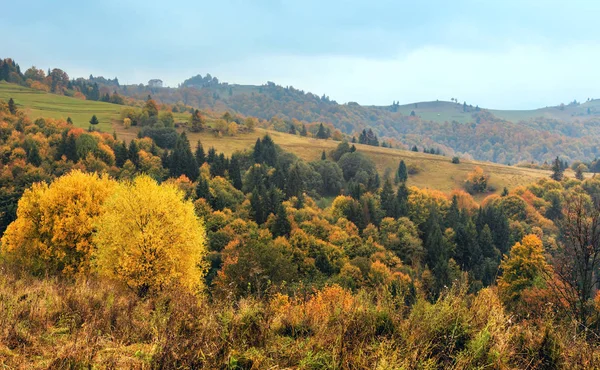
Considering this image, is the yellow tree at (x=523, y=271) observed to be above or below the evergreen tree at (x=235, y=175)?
below

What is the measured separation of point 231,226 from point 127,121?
95.8 m

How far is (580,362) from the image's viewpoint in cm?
635

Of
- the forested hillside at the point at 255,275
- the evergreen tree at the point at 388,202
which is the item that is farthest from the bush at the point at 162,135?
the evergreen tree at the point at 388,202

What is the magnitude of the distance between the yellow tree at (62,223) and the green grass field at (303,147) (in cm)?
8965

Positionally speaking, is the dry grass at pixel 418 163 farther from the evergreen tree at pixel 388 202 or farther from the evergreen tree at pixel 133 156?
the evergreen tree at pixel 388 202

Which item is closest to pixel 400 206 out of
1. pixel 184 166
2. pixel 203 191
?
pixel 203 191

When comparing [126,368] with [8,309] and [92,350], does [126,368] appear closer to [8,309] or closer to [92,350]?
[92,350]

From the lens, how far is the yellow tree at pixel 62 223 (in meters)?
28.6

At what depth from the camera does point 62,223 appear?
28.6 m

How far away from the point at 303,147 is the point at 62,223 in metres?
120

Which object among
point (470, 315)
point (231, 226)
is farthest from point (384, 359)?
point (231, 226)

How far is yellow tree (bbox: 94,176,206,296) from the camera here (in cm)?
2312

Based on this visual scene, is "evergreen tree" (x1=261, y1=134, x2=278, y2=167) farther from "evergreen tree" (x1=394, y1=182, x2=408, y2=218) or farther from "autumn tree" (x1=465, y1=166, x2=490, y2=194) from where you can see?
"autumn tree" (x1=465, y1=166, x2=490, y2=194)

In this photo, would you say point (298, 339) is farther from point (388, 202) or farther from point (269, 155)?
point (269, 155)
